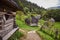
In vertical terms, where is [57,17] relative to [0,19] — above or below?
below

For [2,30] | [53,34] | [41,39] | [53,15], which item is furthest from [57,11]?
[2,30]

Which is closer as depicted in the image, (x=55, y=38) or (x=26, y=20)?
(x=55, y=38)

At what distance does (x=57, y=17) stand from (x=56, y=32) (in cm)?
2822

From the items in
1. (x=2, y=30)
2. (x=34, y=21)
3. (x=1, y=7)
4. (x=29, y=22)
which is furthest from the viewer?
(x=34, y=21)

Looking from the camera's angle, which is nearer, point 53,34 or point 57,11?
point 53,34

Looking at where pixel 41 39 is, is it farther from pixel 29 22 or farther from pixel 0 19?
pixel 29 22

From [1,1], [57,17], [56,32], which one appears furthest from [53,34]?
[57,17]

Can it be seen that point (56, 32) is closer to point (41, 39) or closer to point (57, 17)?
point (41, 39)

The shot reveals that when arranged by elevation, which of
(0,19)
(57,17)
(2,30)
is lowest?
(57,17)

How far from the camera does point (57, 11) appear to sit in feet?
159

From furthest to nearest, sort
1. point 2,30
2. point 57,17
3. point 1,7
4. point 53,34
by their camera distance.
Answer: point 57,17
point 53,34
point 2,30
point 1,7

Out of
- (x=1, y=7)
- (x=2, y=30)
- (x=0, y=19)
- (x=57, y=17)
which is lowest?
(x=57, y=17)

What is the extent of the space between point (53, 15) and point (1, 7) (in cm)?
3977

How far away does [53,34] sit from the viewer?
63.9ft
